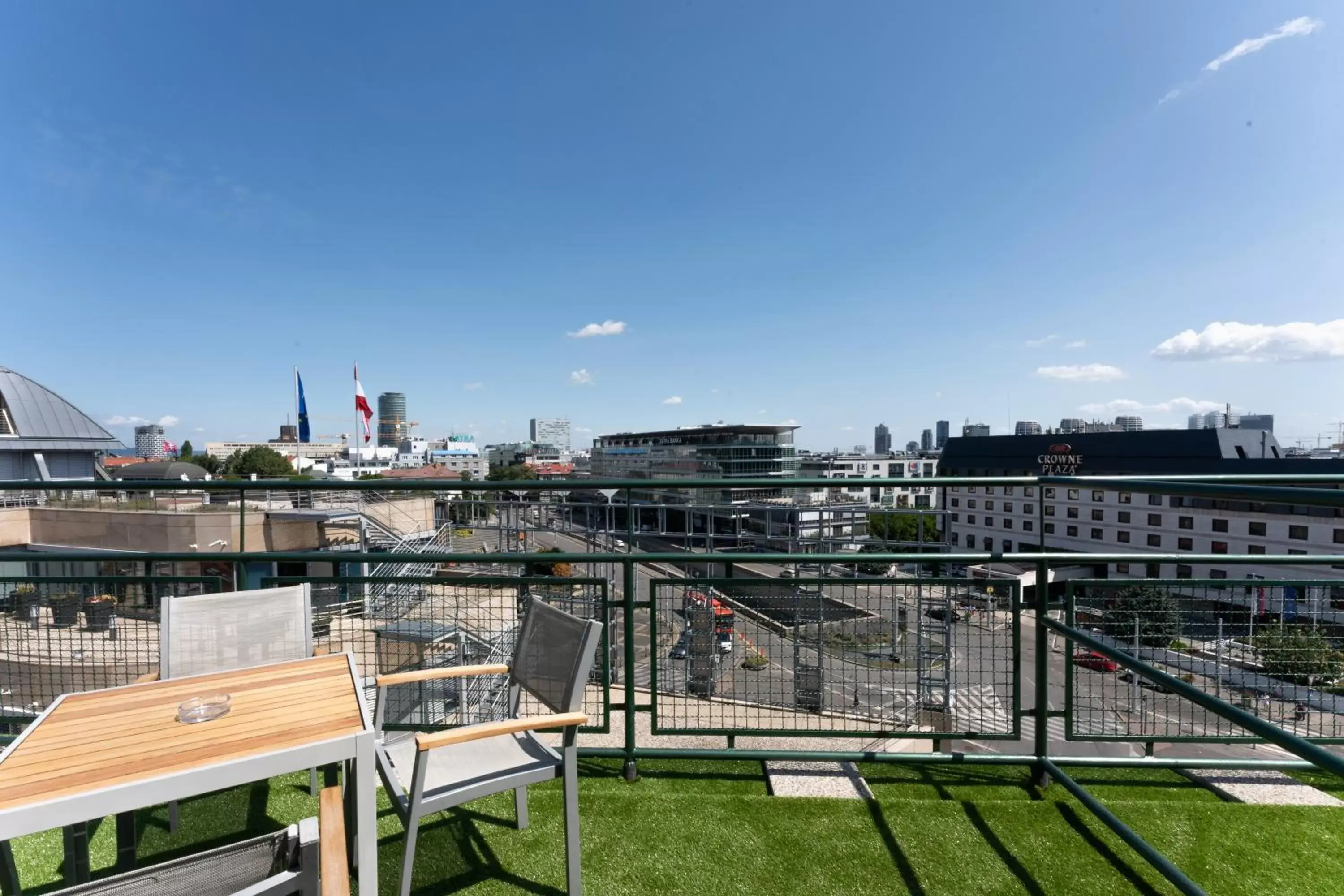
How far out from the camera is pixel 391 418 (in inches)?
6708

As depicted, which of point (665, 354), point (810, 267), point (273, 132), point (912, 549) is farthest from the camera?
point (665, 354)

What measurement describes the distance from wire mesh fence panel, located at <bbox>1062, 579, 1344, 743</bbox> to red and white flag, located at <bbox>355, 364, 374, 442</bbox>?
2460 cm

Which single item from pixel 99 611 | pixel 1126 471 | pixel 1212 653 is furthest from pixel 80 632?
pixel 1126 471

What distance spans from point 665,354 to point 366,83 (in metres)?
45.4

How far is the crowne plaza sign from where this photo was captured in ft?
161

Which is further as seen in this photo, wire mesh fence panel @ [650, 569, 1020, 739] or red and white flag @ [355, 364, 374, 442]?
red and white flag @ [355, 364, 374, 442]

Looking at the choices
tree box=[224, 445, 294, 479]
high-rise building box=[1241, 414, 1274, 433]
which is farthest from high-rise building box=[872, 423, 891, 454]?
tree box=[224, 445, 294, 479]

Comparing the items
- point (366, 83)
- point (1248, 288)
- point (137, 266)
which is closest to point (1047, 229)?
point (1248, 288)

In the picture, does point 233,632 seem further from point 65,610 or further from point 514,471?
point 514,471

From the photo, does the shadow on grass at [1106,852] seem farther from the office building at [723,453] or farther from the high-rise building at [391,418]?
the high-rise building at [391,418]

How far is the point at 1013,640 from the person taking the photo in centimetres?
246

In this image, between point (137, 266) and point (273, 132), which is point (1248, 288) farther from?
point (137, 266)

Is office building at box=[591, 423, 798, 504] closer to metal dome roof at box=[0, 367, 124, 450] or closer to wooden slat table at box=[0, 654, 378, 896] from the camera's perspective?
metal dome roof at box=[0, 367, 124, 450]

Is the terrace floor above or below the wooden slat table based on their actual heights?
below
